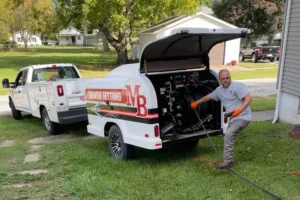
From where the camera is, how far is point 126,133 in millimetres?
5586

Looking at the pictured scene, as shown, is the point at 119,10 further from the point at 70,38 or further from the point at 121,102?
the point at 70,38

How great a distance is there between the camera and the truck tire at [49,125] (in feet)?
28.0

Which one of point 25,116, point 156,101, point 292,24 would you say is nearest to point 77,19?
point 25,116

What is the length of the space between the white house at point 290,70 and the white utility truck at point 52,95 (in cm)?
486

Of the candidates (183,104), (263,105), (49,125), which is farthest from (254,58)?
(183,104)

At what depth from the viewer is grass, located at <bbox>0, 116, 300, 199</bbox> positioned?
448 cm

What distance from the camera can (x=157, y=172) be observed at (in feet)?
17.3

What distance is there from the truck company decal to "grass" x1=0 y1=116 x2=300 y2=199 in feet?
2.75

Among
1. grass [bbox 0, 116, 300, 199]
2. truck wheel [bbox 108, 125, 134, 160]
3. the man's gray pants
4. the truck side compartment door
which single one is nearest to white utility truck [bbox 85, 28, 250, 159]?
truck wheel [bbox 108, 125, 134, 160]

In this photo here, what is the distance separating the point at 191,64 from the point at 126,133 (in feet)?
5.93

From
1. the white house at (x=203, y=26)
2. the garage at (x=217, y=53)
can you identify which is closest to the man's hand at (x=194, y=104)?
the white house at (x=203, y=26)

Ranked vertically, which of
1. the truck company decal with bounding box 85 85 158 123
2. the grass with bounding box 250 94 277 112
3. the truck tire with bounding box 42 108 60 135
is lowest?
the grass with bounding box 250 94 277 112

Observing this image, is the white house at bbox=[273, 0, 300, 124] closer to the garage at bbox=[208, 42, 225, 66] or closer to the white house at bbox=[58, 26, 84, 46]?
the garage at bbox=[208, 42, 225, 66]

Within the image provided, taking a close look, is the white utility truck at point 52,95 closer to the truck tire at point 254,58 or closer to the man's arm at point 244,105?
the man's arm at point 244,105
